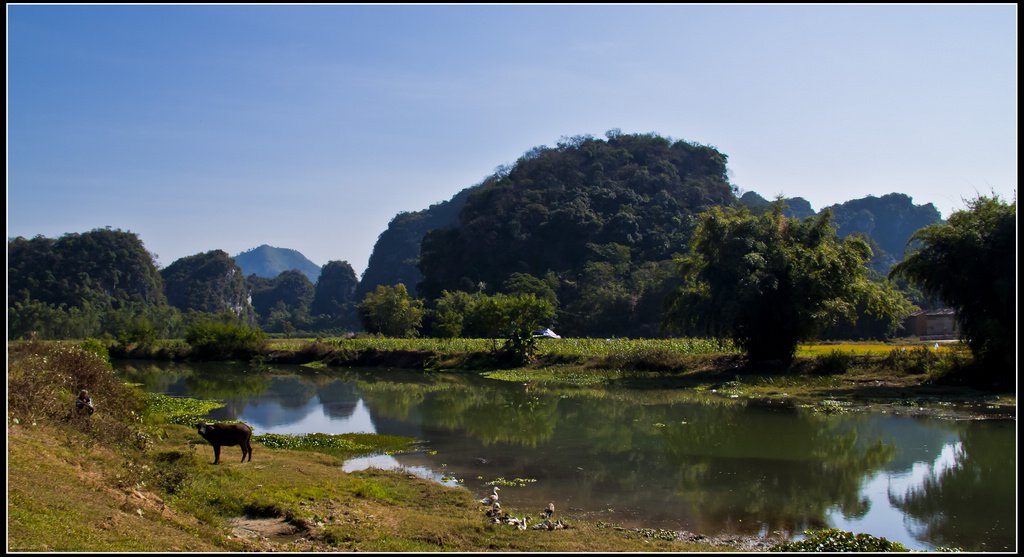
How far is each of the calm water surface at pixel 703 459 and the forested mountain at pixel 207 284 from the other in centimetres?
10212

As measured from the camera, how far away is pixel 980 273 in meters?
20.9

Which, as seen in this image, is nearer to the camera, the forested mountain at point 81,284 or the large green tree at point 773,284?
the large green tree at point 773,284

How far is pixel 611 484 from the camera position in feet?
36.7

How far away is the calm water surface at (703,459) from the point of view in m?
9.18

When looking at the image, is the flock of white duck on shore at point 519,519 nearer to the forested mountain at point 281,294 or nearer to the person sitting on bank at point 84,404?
the person sitting on bank at point 84,404

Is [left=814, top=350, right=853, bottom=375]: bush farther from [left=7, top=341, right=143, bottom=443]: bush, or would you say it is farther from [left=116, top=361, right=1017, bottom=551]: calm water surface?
[left=7, top=341, right=143, bottom=443]: bush

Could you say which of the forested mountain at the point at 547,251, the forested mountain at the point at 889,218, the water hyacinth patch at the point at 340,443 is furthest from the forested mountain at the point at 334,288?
the water hyacinth patch at the point at 340,443

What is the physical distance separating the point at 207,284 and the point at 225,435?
118 metres

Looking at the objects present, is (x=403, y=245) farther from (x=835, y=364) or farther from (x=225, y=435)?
(x=225, y=435)

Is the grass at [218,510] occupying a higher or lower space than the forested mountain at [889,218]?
lower

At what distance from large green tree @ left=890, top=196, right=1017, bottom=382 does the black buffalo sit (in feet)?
69.4

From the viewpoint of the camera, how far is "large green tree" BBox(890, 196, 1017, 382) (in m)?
19.8

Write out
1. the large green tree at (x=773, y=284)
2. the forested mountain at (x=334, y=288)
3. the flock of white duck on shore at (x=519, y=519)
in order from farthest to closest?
the forested mountain at (x=334, y=288) < the large green tree at (x=773, y=284) < the flock of white duck on shore at (x=519, y=519)

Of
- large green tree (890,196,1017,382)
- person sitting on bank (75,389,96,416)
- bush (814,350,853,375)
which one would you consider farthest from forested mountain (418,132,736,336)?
person sitting on bank (75,389,96,416)
